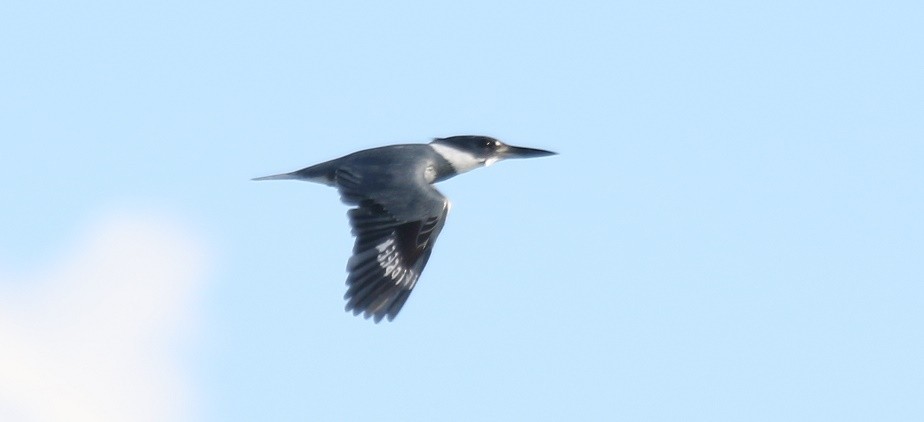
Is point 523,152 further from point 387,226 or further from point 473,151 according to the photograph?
point 387,226

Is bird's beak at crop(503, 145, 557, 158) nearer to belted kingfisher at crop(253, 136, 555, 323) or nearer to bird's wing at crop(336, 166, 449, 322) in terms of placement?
belted kingfisher at crop(253, 136, 555, 323)

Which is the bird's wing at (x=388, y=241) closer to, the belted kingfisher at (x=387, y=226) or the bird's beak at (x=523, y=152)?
the belted kingfisher at (x=387, y=226)

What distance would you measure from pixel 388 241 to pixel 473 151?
8.28 ft

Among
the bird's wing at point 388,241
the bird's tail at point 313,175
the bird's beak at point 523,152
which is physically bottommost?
the bird's wing at point 388,241

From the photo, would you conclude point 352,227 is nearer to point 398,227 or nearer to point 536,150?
point 398,227

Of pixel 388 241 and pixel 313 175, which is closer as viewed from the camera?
pixel 388 241

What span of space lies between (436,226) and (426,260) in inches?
11.0

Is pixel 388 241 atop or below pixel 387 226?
below

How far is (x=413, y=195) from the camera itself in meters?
15.3


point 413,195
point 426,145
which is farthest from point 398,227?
point 426,145

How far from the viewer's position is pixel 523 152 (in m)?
18.1

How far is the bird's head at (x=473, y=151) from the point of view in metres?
17.1

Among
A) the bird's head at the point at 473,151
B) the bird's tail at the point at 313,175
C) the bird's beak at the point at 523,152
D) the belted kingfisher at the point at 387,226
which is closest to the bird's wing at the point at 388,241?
the belted kingfisher at the point at 387,226

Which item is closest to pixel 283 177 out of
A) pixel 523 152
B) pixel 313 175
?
pixel 313 175
